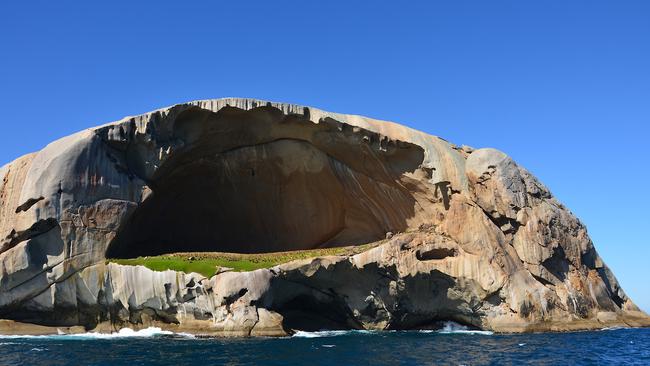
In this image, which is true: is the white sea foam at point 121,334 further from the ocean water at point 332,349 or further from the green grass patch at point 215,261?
the green grass patch at point 215,261

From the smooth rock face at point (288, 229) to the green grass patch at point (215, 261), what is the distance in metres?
0.78

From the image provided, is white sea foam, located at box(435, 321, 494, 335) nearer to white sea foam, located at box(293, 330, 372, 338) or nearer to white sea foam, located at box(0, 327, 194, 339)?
white sea foam, located at box(293, 330, 372, 338)

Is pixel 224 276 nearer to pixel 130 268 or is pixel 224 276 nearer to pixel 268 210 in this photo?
pixel 130 268

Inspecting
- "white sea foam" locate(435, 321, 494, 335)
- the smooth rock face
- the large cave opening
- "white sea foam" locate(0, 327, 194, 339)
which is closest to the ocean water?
"white sea foam" locate(0, 327, 194, 339)

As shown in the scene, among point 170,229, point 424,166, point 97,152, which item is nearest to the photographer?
point 97,152

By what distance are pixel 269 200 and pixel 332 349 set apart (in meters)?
22.9

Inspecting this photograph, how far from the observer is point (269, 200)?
54.0 meters

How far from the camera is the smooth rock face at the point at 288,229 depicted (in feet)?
134

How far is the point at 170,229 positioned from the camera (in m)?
54.3

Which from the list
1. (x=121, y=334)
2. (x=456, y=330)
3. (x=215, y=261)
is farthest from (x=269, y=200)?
(x=456, y=330)

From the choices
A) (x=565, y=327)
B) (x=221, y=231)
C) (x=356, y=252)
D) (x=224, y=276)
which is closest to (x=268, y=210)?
(x=221, y=231)

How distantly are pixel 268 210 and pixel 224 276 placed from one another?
49.9 feet

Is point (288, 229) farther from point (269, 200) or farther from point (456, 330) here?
point (456, 330)

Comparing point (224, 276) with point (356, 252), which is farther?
point (356, 252)
